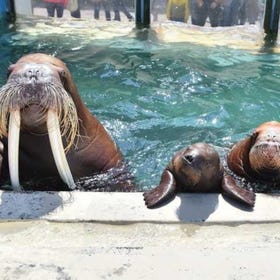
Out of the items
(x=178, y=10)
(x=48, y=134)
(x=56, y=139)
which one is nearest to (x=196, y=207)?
(x=56, y=139)

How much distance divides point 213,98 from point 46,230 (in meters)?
4.61

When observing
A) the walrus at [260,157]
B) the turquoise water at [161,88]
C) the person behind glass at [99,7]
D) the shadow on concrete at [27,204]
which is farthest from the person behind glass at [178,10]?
the shadow on concrete at [27,204]

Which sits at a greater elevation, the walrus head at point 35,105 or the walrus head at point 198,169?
the walrus head at point 35,105

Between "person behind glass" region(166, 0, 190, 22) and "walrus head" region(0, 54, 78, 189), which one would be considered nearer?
"walrus head" region(0, 54, 78, 189)

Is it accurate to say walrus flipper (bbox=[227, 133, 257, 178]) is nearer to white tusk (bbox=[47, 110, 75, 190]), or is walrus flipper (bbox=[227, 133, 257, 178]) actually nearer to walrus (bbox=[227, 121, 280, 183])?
walrus (bbox=[227, 121, 280, 183])

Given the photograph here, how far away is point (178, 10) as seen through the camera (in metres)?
11.3

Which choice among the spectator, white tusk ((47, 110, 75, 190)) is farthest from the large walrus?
the spectator

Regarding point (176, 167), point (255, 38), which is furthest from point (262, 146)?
point (255, 38)

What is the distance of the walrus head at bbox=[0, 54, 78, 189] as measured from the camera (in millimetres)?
3707

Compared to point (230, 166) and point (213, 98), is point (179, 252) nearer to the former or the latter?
point (230, 166)

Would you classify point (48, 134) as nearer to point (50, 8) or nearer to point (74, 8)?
point (74, 8)

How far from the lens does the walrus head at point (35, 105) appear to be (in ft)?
12.2

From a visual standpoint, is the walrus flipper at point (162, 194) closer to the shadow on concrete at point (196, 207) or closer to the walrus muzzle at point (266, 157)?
the shadow on concrete at point (196, 207)

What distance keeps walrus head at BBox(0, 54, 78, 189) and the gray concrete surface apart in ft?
1.00
